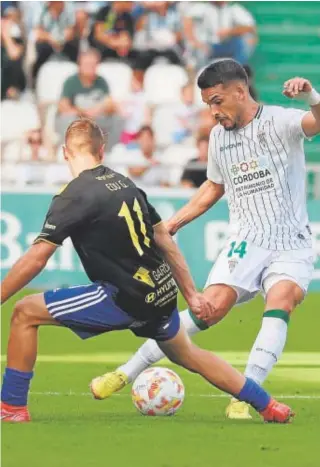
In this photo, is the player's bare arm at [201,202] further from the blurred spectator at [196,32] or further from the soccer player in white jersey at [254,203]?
the blurred spectator at [196,32]

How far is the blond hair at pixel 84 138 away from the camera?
718 cm

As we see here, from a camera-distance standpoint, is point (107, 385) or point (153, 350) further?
point (153, 350)

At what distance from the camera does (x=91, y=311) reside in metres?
7.16

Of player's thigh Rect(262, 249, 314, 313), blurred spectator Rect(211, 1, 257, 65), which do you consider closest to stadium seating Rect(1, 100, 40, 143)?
blurred spectator Rect(211, 1, 257, 65)

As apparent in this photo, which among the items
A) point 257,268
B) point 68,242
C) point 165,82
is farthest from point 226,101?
point 165,82

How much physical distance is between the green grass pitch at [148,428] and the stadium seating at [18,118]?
8401 mm

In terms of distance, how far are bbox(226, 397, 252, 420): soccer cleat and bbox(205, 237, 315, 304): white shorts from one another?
0.81m

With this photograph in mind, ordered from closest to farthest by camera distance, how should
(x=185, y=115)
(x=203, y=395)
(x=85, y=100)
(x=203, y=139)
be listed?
(x=203, y=395)
(x=203, y=139)
(x=85, y=100)
(x=185, y=115)

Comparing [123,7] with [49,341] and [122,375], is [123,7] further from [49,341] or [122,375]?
[122,375]

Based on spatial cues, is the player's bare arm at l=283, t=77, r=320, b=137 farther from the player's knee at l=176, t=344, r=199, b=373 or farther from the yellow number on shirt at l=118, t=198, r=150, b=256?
the player's knee at l=176, t=344, r=199, b=373

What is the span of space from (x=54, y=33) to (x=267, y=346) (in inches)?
527

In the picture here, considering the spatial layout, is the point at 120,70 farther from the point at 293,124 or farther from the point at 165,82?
the point at 293,124

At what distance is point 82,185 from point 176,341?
1.03m

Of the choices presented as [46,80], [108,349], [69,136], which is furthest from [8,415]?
[46,80]
